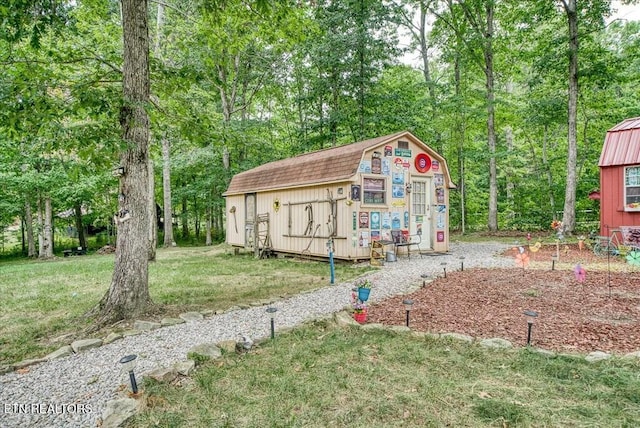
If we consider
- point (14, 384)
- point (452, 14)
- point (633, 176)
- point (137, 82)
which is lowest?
point (14, 384)

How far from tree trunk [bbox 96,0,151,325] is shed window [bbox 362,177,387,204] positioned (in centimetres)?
554

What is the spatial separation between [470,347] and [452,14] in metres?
16.9

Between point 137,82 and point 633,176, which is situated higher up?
point 137,82

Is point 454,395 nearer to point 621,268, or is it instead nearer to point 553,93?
point 621,268

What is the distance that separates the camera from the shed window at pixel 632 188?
30.3 feet

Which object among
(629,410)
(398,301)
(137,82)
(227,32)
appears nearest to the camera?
(629,410)

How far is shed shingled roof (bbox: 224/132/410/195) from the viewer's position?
9062 millimetres

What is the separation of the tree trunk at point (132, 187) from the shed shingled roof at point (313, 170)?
5019 mm

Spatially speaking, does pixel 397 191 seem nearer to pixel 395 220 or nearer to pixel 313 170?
pixel 395 220

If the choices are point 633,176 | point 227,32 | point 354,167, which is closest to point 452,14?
point 633,176

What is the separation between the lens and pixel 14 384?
3.11 metres

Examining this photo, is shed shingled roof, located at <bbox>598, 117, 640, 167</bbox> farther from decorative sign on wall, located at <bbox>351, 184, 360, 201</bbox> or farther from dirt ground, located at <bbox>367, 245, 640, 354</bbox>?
decorative sign on wall, located at <bbox>351, 184, 360, 201</bbox>

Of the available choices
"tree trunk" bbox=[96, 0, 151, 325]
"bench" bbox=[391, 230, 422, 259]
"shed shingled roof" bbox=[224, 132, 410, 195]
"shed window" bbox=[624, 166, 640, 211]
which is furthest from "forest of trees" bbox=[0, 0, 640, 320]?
"bench" bbox=[391, 230, 422, 259]

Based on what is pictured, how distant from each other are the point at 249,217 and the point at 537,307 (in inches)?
387
